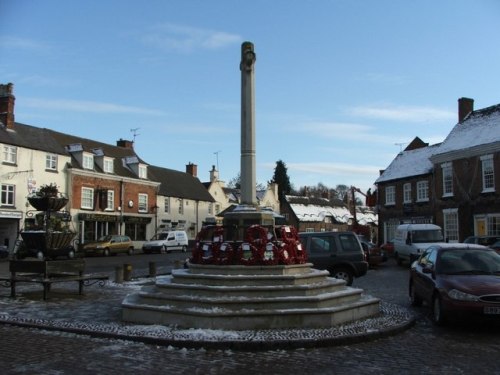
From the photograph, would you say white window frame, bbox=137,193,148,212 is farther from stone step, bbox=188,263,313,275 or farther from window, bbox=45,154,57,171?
stone step, bbox=188,263,313,275

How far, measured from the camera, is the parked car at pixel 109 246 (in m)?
38.4

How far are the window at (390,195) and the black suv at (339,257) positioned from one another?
1069 inches

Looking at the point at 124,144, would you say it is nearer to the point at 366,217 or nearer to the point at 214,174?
the point at 214,174

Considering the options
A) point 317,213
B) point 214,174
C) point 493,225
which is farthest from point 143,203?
point 493,225

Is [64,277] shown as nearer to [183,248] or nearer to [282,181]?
[183,248]

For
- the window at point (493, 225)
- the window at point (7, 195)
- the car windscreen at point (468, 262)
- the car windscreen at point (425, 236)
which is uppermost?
the window at point (7, 195)

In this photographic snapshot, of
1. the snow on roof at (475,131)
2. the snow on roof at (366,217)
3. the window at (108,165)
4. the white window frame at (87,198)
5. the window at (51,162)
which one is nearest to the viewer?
the snow on roof at (475,131)

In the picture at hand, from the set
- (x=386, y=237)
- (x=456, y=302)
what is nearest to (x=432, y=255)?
(x=456, y=302)

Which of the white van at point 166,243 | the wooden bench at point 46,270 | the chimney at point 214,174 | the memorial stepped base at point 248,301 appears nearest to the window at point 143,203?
the white van at point 166,243

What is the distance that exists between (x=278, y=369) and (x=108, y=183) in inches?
1588

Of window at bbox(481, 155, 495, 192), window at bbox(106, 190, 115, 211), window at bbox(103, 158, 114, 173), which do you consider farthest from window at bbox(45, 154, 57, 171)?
window at bbox(481, 155, 495, 192)

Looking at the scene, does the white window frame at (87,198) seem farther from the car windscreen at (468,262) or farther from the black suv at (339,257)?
the car windscreen at (468,262)

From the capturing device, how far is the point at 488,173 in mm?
33031

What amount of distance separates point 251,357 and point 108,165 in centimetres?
4052
